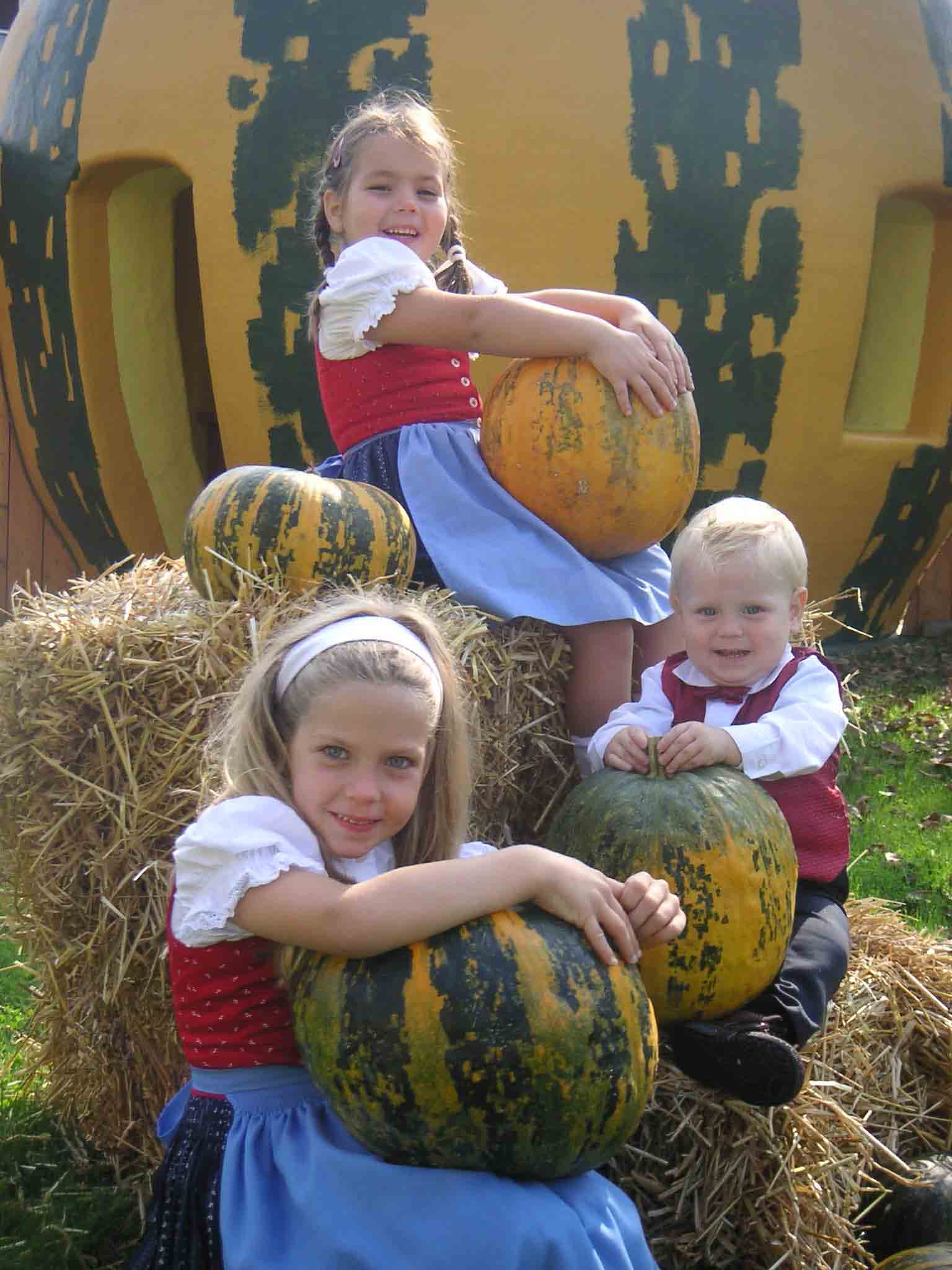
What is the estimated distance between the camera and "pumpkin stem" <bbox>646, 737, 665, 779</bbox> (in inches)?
104

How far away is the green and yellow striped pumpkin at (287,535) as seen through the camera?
3072 mm

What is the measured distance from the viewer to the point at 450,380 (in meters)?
3.63

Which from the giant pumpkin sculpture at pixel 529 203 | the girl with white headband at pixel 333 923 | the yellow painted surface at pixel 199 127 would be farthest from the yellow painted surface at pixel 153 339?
the girl with white headband at pixel 333 923

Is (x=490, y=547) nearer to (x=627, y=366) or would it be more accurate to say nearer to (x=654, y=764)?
(x=627, y=366)

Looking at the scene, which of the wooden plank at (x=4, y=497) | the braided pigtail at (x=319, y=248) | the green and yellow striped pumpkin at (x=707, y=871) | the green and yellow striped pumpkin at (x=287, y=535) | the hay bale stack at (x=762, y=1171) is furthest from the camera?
the wooden plank at (x=4, y=497)

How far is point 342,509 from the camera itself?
311cm

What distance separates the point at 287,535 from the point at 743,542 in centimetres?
107

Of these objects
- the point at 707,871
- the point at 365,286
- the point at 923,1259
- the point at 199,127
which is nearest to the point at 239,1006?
the point at 707,871

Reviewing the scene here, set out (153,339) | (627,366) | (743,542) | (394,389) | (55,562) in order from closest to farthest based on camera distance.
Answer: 1. (743,542)
2. (627,366)
3. (394,389)
4. (153,339)
5. (55,562)

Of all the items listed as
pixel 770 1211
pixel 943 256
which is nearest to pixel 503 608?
pixel 770 1211

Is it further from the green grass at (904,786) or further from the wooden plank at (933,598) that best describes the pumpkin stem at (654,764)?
the wooden plank at (933,598)

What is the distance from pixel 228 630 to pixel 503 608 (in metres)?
A: 0.69

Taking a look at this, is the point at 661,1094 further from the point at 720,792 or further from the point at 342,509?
the point at 342,509

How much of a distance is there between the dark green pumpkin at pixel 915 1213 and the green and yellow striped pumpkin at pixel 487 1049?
108 centimetres
